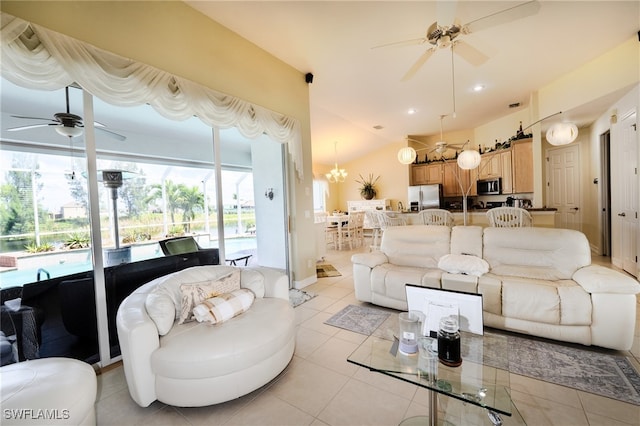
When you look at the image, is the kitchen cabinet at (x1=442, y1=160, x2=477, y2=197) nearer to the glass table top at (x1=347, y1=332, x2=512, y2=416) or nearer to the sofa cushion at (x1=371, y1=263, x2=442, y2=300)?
the sofa cushion at (x1=371, y1=263, x2=442, y2=300)

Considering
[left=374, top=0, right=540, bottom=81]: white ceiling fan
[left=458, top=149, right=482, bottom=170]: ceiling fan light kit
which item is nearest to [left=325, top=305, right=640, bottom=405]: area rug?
[left=458, top=149, right=482, bottom=170]: ceiling fan light kit

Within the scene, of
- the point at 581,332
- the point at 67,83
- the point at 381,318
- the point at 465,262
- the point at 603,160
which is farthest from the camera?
the point at 603,160

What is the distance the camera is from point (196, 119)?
9.80 ft

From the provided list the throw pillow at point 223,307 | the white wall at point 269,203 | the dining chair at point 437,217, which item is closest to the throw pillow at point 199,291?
the throw pillow at point 223,307

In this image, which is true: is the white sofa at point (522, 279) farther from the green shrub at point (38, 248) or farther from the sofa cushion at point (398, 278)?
the green shrub at point (38, 248)

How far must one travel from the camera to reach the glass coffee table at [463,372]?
3.82 ft

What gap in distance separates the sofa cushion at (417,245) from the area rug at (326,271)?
1.50 m

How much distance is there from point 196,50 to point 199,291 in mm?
2495

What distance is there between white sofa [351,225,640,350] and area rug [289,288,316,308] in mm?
802

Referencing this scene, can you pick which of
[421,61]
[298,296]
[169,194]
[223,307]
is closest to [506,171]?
[421,61]

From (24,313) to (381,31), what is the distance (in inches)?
167

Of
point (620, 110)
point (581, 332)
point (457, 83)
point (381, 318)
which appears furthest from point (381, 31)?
point (620, 110)

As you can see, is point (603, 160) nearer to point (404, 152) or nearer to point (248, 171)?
point (404, 152)

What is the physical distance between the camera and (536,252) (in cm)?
272
